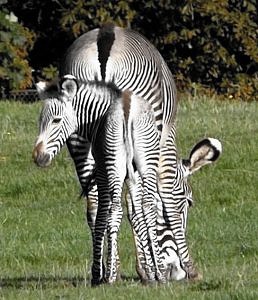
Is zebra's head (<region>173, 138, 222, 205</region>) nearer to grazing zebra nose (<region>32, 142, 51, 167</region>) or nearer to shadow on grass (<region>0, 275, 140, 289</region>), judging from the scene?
shadow on grass (<region>0, 275, 140, 289</region>)

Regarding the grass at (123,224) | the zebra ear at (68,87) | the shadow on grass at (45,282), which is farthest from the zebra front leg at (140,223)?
the zebra ear at (68,87)

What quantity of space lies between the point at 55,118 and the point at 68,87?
0.27m

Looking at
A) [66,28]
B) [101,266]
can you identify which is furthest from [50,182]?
[66,28]

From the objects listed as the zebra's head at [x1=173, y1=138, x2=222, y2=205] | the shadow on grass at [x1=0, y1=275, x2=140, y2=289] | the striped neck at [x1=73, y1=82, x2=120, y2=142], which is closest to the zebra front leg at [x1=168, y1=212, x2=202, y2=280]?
the zebra's head at [x1=173, y1=138, x2=222, y2=205]

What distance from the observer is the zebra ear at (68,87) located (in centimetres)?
1004

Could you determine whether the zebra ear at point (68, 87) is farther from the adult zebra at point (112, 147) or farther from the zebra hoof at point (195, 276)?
the zebra hoof at point (195, 276)

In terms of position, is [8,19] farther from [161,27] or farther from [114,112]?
[114,112]

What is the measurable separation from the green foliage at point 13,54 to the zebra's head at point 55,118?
14.8 metres

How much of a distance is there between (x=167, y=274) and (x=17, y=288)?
4.62 ft

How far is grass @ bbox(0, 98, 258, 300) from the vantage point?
9789 millimetres

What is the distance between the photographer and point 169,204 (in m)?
11.2

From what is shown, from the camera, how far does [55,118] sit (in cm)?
998

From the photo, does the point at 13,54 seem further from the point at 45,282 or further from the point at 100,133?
the point at 100,133

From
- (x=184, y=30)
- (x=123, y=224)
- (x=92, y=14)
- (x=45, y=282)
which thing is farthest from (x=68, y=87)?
(x=184, y=30)
